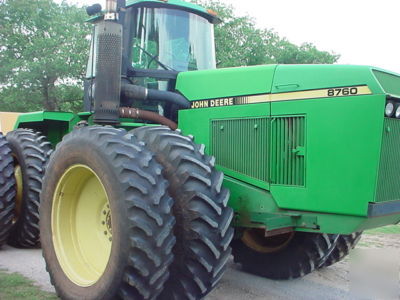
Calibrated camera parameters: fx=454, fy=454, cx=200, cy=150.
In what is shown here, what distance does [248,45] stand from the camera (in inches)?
977

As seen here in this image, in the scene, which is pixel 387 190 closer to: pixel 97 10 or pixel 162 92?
pixel 162 92

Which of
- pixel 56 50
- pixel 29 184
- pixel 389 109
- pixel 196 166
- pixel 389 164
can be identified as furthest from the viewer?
pixel 56 50

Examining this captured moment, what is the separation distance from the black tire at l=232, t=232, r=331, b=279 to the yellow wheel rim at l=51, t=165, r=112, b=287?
5.67 ft

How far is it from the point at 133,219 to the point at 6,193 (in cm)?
284

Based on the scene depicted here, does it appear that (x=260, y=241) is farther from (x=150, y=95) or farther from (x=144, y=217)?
(x=144, y=217)

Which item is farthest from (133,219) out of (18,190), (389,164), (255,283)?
(18,190)

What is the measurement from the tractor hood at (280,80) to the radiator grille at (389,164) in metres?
0.26

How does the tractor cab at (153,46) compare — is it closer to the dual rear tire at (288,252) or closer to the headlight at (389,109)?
the dual rear tire at (288,252)

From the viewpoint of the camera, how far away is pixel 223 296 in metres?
4.24

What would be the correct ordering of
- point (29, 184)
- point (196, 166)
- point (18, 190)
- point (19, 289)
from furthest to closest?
point (18, 190) < point (29, 184) < point (19, 289) < point (196, 166)

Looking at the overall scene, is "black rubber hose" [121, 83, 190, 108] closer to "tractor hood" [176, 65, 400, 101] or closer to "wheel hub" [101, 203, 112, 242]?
"tractor hood" [176, 65, 400, 101]

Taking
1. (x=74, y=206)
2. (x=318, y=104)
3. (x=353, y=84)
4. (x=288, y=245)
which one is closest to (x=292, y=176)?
(x=318, y=104)

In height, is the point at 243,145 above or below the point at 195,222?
above

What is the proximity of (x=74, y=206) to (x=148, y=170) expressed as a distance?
1156mm
